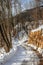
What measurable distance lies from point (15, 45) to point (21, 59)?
314mm

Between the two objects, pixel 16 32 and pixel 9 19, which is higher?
pixel 9 19

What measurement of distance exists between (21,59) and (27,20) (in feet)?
1.36

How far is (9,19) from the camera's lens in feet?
6.73

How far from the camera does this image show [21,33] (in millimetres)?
2127

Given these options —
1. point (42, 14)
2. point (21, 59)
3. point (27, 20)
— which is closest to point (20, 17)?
point (27, 20)

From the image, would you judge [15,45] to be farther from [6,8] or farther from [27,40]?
[6,8]

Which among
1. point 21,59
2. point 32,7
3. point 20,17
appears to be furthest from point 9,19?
point 21,59

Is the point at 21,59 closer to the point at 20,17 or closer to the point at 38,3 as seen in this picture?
the point at 20,17

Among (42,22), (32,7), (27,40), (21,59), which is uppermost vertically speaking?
(32,7)

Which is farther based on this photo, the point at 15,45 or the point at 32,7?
the point at 15,45

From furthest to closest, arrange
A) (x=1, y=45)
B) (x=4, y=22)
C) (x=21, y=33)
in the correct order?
(x=21, y=33) < (x=1, y=45) < (x=4, y=22)

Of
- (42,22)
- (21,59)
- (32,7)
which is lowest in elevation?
(21,59)

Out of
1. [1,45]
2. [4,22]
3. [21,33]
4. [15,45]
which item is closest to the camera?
[4,22]

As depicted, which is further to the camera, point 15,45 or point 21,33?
point 15,45
